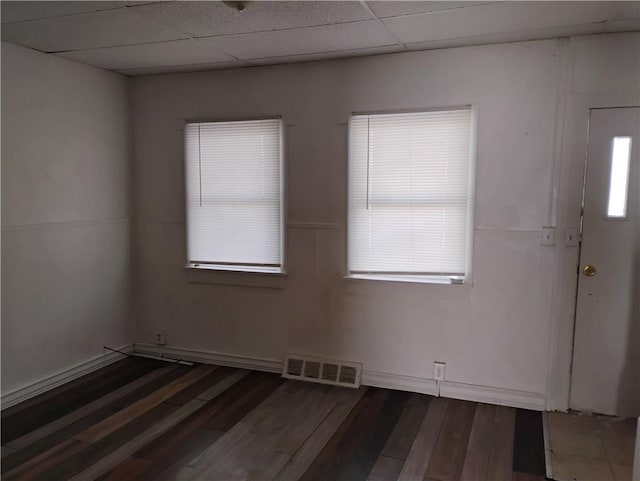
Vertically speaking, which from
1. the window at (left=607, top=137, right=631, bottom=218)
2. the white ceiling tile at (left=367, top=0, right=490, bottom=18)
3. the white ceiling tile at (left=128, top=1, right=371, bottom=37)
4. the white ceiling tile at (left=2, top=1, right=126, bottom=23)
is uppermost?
the white ceiling tile at (left=367, top=0, right=490, bottom=18)

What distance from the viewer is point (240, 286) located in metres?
3.73

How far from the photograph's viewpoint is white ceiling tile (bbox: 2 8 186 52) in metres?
2.58

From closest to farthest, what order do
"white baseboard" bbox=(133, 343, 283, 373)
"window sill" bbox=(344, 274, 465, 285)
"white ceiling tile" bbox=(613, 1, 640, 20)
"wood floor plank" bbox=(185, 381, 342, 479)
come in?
"white ceiling tile" bbox=(613, 1, 640, 20) → "wood floor plank" bbox=(185, 381, 342, 479) → "window sill" bbox=(344, 274, 465, 285) → "white baseboard" bbox=(133, 343, 283, 373)

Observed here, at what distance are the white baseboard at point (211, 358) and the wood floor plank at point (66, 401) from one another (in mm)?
214

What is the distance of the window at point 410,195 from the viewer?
3.13 m

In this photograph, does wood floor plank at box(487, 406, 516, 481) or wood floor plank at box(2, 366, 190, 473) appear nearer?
wood floor plank at box(487, 406, 516, 481)

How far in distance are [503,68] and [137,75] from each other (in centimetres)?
284

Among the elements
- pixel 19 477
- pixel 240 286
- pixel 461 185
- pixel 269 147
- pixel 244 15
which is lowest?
pixel 19 477

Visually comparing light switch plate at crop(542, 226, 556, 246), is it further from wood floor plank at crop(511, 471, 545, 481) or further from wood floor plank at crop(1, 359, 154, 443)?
wood floor plank at crop(1, 359, 154, 443)

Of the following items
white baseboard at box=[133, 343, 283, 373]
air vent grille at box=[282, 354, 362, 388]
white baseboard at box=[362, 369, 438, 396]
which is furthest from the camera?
white baseboard at box=[133, 343, 283, 373]

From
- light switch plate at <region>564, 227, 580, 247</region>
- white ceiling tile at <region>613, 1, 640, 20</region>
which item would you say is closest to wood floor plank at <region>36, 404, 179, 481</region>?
light switch plate at <region>564, 227, 580, 247</region>

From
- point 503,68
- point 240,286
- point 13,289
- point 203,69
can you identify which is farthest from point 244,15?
point 13,289

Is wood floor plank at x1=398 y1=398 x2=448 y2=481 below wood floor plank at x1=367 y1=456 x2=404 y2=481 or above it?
above

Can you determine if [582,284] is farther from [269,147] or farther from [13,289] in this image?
[13,289]
